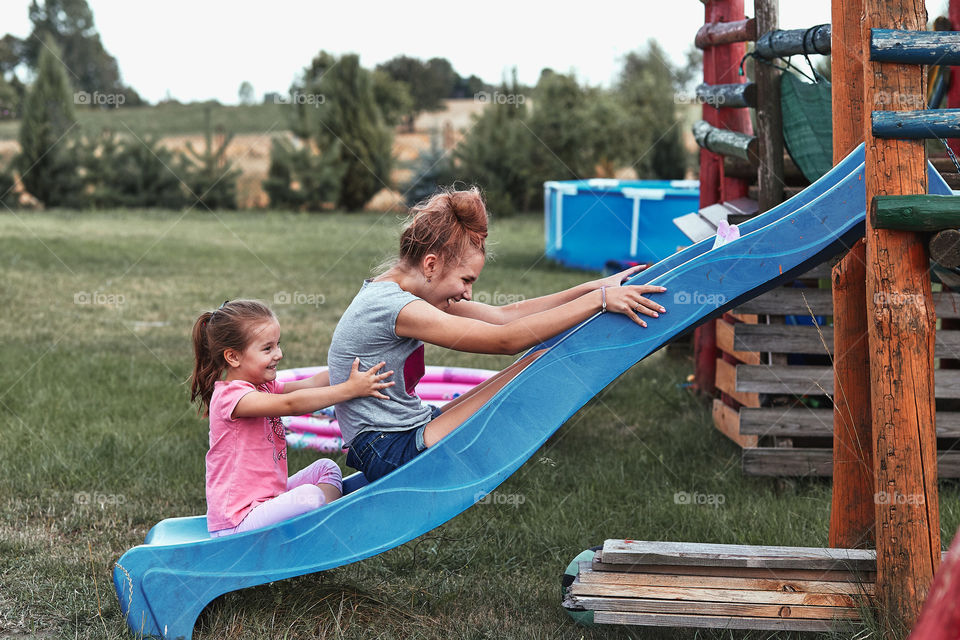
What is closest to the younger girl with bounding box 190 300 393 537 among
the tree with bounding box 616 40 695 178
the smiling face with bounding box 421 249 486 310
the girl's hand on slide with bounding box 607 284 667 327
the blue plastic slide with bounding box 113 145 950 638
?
the blue plastic slide with bounding box 113 145 950 638

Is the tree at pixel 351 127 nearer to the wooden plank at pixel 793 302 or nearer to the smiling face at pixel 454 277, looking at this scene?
the wooden plank at pixel 793 302

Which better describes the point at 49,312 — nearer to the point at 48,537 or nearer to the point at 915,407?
the point at 48,537

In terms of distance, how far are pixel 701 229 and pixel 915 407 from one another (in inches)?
81.1

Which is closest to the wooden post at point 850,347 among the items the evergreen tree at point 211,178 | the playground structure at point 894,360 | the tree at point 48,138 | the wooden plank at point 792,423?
the playground structure at point 894,360

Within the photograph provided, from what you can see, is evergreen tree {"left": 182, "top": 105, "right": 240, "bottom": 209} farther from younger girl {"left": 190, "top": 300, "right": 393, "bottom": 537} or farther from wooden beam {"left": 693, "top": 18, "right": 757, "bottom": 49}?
younger girl {"left": 190, "top": 300, "right": 393, "bottom": 537}

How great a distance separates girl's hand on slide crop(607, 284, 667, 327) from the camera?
8.38ft

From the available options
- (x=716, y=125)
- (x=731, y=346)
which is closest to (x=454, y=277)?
(x=731, y=346)

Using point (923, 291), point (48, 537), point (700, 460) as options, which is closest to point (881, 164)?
point (923, 291)

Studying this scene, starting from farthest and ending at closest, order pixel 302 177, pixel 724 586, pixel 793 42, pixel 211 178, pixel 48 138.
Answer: pixel 211 178 → pixel 48 138 → pixel 302 177 → pixel 793 42 → pixel 724 586

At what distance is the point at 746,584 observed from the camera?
2631 mm

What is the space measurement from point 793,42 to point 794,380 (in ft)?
4.70

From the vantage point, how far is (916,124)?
2389 mm

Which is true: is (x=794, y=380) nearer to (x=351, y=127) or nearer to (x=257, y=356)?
(x=257, y=356)

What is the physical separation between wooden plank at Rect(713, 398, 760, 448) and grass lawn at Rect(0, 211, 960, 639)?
0.09 metres
